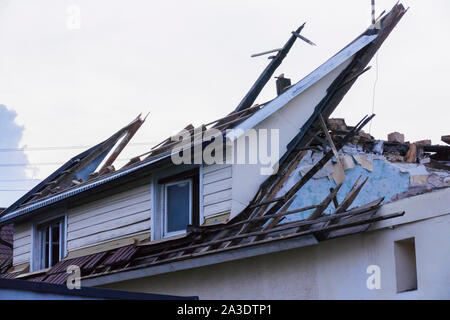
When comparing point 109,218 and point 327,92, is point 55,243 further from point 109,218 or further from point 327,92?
point 327,92

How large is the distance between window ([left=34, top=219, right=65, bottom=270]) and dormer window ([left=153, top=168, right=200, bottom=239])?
152 inches

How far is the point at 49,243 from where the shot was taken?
67.8ft

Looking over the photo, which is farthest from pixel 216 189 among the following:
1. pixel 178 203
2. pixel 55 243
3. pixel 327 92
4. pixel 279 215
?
pixel 55 243

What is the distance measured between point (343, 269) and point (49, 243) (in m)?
9.52

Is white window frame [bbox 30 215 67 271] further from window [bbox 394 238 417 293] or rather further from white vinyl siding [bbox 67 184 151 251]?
window [bbox 394 238 417 293]

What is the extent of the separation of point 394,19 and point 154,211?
608cm

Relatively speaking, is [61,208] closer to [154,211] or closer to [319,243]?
[154,211]

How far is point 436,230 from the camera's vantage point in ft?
38.9

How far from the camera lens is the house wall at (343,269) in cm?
1182

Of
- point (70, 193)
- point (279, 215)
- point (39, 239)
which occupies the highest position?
point (70, 193)

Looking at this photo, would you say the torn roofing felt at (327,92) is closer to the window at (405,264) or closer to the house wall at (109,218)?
the house wall at (109,218)

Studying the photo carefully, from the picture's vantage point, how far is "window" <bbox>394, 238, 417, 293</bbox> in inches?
489

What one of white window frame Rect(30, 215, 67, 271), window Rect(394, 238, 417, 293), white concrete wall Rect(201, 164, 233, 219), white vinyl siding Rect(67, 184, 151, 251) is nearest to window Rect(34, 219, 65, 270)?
white window frame Rect(30, 215, 67, 271)
